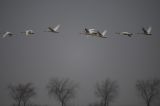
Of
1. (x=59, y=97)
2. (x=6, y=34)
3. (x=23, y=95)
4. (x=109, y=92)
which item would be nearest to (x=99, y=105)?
(x=109, y=92)

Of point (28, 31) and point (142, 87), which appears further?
point (142, 87)

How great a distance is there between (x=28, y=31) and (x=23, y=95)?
74723 mm

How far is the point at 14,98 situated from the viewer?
282ft

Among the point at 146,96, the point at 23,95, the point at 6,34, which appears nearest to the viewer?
the point at 6,34

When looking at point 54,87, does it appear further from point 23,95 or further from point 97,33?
point 97,33

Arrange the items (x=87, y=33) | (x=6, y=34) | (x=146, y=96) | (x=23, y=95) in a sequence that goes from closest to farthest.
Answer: (x=87, y=33), (x=6, y=34), (x=146, y=96), (x=23, y=95)

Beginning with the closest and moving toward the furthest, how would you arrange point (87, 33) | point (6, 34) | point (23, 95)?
point (87, 33) < point (6, 34) < point (23, 95)

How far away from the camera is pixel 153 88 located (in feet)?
260

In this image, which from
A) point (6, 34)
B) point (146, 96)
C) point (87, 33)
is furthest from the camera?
point (146, 96)

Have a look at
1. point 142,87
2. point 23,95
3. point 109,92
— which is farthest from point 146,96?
point 23,95

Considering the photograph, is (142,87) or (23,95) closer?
(142,87)

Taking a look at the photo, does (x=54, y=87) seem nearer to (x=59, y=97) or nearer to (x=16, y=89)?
(x=59, y=97)

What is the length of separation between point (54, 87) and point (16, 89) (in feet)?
45.1

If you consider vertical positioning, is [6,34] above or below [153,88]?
below
